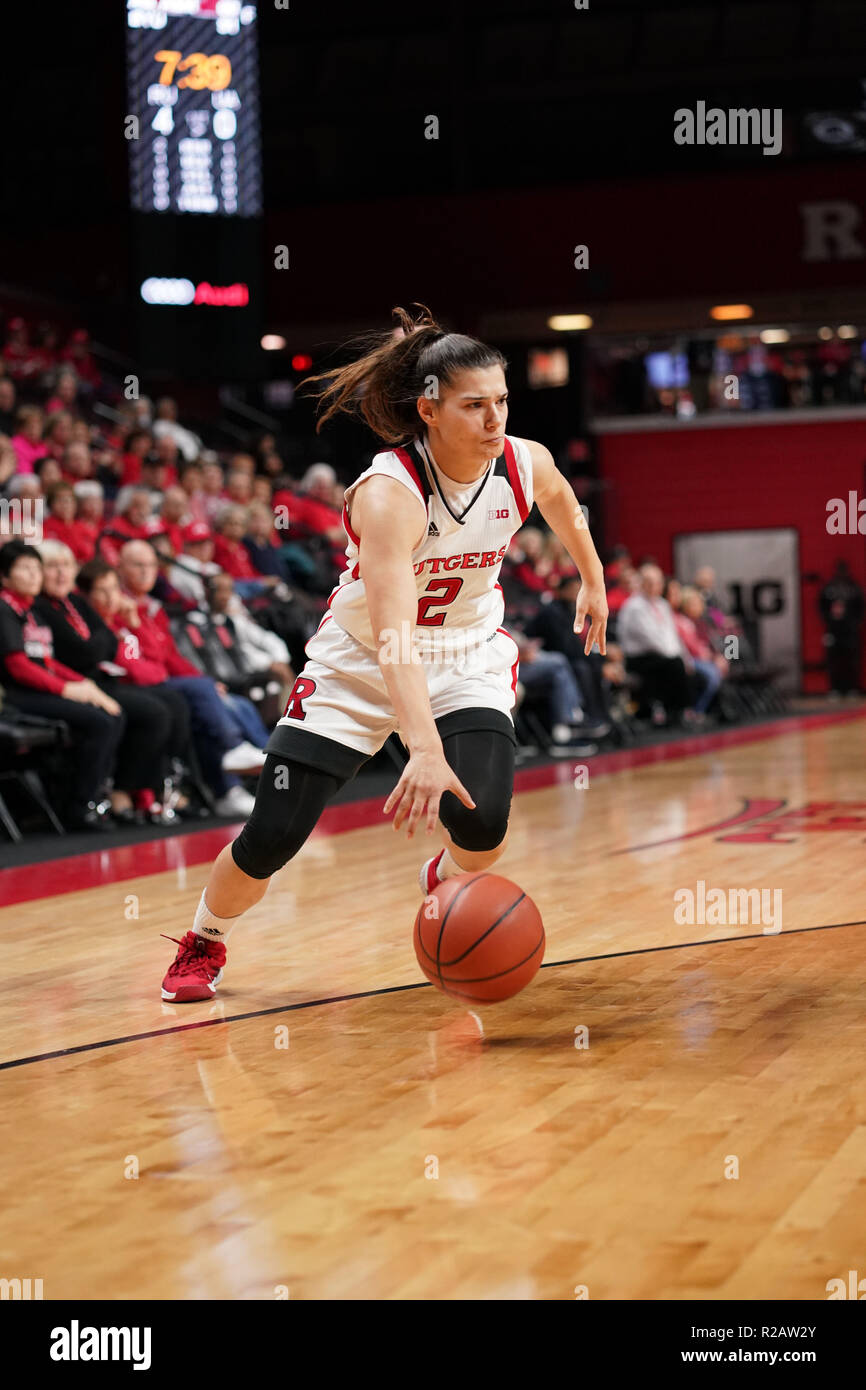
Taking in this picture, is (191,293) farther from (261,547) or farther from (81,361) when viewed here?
(261,547)

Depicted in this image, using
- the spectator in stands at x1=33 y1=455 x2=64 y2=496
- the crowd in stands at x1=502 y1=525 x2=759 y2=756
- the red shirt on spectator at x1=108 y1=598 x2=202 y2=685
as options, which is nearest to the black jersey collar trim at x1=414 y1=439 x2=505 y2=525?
the red shirt on spectator at x1=108 y1=598 x2=202 y2=685

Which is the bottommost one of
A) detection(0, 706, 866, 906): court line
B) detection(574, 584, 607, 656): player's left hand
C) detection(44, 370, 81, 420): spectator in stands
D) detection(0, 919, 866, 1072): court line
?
detection(0, 706, 866, 906): court line

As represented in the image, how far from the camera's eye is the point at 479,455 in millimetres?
3480

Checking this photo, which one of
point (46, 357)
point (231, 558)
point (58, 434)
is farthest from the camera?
point (46, 357)

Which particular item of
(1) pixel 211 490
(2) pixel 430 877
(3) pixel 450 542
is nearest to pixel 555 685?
(1) pixel 211 490

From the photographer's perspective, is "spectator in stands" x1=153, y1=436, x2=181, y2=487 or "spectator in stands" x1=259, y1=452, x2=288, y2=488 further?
"spectator in stands" x1=259, y1=452, x2=288, y2=488

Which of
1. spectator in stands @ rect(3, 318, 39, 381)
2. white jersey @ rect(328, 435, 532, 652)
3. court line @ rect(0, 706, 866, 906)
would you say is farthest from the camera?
spectator in stands @ rect(3, 318, 39, 381)

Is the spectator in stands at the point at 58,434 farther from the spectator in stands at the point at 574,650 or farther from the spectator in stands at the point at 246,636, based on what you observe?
the spectator in stands at the point at 574,650

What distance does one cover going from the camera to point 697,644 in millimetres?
14508

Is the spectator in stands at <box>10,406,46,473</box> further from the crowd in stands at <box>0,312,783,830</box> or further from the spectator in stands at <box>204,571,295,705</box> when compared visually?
the spectator in stands at <box>204,571,295,705</box>

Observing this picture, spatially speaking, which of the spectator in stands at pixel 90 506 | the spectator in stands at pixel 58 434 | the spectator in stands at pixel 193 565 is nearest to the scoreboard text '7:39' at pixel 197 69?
the spectator in stands at pixel 58 434

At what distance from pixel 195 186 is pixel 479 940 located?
9543 mm

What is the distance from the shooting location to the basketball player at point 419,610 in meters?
3.42

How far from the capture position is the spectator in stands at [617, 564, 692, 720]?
519 inches
